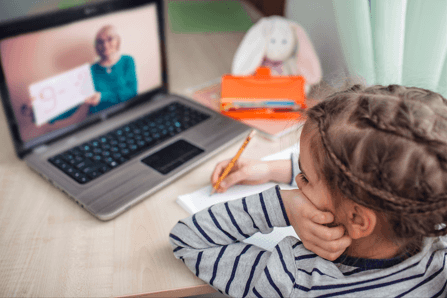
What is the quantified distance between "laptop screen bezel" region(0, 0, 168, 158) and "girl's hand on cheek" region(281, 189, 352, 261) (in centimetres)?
49

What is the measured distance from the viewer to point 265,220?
0.53m

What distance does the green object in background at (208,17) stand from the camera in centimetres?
145

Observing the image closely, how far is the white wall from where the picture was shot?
3.18 feet

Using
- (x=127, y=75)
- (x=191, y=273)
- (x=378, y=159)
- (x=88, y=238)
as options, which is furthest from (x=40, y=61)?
(x=378, y=159)

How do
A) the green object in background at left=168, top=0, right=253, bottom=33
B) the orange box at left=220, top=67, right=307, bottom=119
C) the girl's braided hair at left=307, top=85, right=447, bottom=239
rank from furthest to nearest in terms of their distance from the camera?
the green object in background at left=168, top=0, right=253, bottom=33 → the orange box at left=220, top=67, right=307, bottom=119 → the girl's braided hair at left=307, top=85, right=447, bottom=239

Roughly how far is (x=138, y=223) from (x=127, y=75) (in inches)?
15.2

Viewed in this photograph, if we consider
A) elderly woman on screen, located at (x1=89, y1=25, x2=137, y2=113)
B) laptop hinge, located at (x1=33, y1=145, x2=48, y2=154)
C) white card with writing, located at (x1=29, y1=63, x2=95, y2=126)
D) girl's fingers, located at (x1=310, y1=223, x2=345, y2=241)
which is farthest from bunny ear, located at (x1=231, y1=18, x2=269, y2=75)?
girl's fingers, located at (x1=310, y1=223, x2=345, y2=241)

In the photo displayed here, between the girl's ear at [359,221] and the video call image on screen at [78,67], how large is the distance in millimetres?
585

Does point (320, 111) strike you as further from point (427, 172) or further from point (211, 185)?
point (211, 185)

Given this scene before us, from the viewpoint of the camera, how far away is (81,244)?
551 millimetres

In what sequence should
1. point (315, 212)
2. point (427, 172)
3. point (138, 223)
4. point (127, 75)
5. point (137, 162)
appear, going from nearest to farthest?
point (427, 172) → point (315, 212) → point (138, 223) → point (137, 162) → point (127, 75)

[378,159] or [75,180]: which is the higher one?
[378,159]

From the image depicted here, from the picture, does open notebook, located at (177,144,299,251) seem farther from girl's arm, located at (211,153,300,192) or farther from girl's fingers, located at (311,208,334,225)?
girl's fingers, located at (311,208,334,225)

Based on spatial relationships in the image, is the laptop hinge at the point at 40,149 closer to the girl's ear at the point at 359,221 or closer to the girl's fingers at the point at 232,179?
the girl's fingers at the point at 232,179
